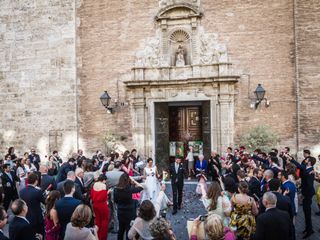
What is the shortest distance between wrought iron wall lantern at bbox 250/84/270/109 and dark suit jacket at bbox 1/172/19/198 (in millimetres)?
9296

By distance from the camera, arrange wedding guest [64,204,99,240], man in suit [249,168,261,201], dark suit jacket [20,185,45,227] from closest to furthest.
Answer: wedding guest [64,204,99,240], dark suit jacket [20,185,45,227], man in suit [249,168,261,201]

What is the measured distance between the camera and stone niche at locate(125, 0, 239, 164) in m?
15.7

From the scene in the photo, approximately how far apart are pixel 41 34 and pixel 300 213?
1378cm

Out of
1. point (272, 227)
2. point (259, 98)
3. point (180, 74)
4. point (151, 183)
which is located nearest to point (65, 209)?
point (272, 227)

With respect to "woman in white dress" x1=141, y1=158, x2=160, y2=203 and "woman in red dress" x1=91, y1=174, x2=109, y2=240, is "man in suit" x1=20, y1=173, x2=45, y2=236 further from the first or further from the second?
"woman in white dress" x1=141, y1=158, x2=160, y2=203

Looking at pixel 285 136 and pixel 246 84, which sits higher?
pixel 246 84

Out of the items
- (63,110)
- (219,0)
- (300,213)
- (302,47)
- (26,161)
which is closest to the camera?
(300,213)

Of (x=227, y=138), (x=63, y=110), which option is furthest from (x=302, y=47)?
(x=63, y=110)

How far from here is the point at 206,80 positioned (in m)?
15.7

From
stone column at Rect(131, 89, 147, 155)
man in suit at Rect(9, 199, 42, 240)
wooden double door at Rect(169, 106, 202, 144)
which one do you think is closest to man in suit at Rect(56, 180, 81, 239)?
man in suit at Rect(9, 199, 42, 240)

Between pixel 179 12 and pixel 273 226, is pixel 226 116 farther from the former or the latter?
pixel 273 226

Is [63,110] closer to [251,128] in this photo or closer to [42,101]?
[42,101]

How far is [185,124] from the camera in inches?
672

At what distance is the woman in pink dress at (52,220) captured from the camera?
555 centimetres
